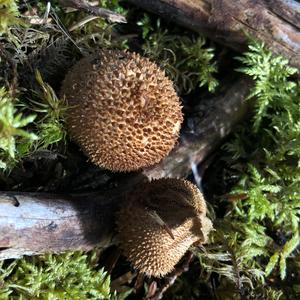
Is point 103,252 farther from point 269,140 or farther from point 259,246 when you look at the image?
point 269,140

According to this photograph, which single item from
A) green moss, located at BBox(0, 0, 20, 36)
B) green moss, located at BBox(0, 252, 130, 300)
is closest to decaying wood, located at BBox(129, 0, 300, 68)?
green moss, located at BBox(0, 0, 20, 36)

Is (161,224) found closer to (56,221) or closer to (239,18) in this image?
(56,221)

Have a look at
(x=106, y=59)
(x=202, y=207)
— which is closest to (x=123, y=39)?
(x=106, y=59)

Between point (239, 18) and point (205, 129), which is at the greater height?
→ point (239, 18)

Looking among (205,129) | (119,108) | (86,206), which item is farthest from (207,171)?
(119,108)

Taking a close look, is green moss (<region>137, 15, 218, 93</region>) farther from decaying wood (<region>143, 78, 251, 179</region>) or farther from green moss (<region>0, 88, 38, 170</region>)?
green moss (<region>0, 88, 38, 170</region>)

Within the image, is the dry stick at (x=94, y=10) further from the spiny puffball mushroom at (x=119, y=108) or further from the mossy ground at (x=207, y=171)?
the spiny puffball mushroom at (x=119, y=108)
